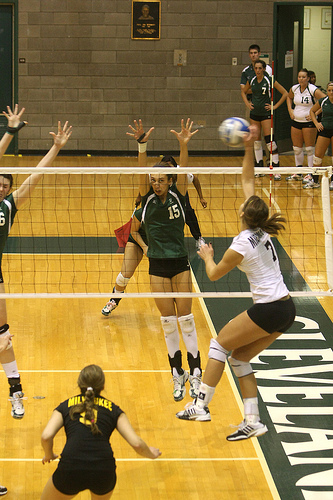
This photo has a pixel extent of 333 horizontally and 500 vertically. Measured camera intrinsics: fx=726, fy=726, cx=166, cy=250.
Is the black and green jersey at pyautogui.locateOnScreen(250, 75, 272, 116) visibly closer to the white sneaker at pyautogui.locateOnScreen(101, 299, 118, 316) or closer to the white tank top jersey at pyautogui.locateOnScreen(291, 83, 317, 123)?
the white tank top jersey at pyautogui.locateOnScreen(291, 83, 317, 123)

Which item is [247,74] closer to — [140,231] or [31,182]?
[140,231]

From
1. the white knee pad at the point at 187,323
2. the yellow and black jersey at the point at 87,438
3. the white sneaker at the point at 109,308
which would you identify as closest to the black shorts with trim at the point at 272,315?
the white knee pad at the point at 187,323

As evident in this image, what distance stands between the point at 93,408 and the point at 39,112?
14.3 m

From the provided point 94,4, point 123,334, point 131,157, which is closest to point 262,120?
point 131,157

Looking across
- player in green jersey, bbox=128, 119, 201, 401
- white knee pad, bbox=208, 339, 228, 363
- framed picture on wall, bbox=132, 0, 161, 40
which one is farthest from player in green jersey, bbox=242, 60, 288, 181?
white knee pad, bbox=208, 339, 228, 363

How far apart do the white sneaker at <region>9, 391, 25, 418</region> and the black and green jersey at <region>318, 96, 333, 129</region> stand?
993 centimetres

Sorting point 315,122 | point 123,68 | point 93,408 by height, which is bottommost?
point 93,408

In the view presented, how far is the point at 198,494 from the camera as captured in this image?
5637 mm

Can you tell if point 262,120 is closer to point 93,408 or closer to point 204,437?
point 204,437

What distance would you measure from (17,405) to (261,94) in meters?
10.8

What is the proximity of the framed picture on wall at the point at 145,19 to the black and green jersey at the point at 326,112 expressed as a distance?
5.15 meters

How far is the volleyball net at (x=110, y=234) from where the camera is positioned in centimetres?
970

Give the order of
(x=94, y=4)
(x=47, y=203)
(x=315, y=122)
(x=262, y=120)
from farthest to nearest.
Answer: (x=94, y=4)
(x=262, y=120)
(x=315, y=122)
(x=47, y=203)

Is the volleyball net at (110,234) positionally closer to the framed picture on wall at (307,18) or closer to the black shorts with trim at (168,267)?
the black shorts with trim at (168,267)
